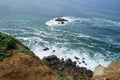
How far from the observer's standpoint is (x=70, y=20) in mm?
83688

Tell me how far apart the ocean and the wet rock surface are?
3525 millimetres

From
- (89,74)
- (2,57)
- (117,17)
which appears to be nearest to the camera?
(2,57)

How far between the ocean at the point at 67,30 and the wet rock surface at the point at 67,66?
11.6ft

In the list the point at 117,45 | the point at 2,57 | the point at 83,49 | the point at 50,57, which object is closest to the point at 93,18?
the point at 117,45

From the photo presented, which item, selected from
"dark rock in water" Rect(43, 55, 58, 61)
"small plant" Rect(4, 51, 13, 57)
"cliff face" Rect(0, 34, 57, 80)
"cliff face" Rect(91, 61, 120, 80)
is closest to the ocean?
"dark rock in water" Rect(43, 55, 58, 61)

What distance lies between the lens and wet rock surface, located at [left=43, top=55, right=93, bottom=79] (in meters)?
43.8

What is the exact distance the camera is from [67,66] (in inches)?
1816

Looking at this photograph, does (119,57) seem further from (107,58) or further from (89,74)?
(89,74)

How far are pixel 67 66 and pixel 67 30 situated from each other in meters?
26.3

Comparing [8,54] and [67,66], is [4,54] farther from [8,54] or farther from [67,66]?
[67,66]

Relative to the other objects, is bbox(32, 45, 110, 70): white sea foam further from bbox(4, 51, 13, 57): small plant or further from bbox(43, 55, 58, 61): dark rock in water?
bbox(4, 51, 13, 57): small plant

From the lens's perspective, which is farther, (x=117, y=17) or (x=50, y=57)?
(x=117, y=17)

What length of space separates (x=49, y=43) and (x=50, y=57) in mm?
10671

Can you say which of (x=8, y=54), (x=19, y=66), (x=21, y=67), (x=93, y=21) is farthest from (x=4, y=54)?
(x=93, y=21)
